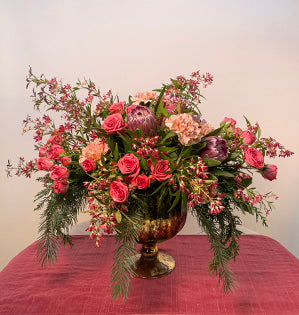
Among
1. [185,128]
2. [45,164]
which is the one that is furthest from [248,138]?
[45,164]

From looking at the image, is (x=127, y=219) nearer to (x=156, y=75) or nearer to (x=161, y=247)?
(x=161, y=247)

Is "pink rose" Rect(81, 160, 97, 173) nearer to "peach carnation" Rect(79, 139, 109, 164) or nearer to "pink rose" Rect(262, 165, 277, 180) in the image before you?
"peach carnation" Rect(79, 139, 109, 164)

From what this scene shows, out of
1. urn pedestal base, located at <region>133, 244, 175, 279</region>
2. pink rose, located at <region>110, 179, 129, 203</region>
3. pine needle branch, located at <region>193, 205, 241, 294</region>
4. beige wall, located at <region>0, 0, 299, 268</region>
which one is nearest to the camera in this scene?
pink rose, located at <region>110, 179, 129, 203</region>

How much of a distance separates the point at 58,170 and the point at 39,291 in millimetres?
340

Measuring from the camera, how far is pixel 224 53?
171 cm

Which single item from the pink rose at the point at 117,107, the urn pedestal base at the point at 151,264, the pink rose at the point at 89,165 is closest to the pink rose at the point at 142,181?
the pink rose at the point at 89,165

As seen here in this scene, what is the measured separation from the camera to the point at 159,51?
5.62ft

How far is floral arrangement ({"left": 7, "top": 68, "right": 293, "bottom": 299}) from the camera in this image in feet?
2.60

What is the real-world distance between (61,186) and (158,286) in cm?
37

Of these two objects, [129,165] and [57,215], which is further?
[57,215]

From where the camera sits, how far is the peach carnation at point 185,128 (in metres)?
0.79

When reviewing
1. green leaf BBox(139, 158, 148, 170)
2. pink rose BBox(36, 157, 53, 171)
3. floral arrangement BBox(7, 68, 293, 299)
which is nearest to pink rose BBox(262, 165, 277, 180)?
floral arrangement BBox(7, 68, 293, 299)

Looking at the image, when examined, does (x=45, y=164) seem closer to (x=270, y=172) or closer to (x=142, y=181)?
(x=142, y=181)

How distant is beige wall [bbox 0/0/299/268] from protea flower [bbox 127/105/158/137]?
94 centimetres
